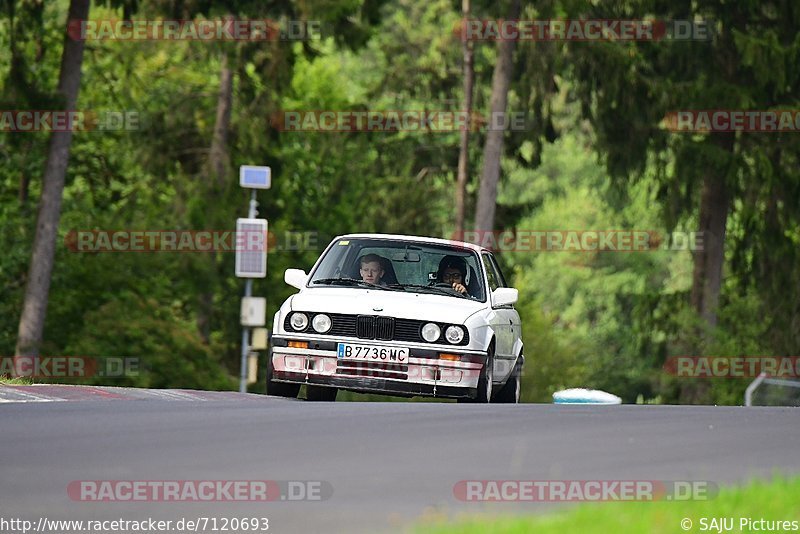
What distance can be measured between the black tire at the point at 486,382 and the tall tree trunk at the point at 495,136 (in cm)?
2437

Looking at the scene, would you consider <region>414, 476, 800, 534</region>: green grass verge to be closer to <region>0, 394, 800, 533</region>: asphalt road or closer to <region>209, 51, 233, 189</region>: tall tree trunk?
<region>0, 394, 800, 533</region>: asphalt road

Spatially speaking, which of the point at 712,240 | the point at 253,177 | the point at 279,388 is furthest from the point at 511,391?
the point at 712,240

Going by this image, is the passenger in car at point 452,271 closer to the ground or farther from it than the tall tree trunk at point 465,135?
closer to the ground

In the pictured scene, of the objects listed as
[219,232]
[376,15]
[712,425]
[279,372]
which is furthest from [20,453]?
[219,232]

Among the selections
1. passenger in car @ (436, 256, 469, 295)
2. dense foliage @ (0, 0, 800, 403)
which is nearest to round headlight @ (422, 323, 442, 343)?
passenger in car @ (436, 256, 469, 295)

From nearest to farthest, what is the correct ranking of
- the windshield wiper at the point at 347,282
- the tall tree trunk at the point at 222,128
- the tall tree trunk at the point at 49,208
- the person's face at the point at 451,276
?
the windshield wiper at the point at 347,282, the person's face at the point at 451,276, the tall tree trunk at the point at 49,208, the tall tree trunk at the point at 222,128

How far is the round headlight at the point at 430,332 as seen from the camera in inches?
667

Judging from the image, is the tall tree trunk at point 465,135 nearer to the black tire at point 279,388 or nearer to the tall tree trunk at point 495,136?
the tall tree trunk at point 495,136

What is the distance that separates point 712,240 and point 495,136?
5838 mm

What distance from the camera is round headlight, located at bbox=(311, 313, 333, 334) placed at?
55.8 ft

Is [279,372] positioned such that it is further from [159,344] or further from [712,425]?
[159,344]

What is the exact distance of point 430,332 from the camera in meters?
17.0

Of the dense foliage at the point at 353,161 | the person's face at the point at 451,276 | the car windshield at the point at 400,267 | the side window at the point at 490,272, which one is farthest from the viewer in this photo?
the dense foliage at the point at 353,161

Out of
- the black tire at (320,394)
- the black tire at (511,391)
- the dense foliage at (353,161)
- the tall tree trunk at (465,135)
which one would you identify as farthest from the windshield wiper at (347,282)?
the tall tree trunk at (465,135)
